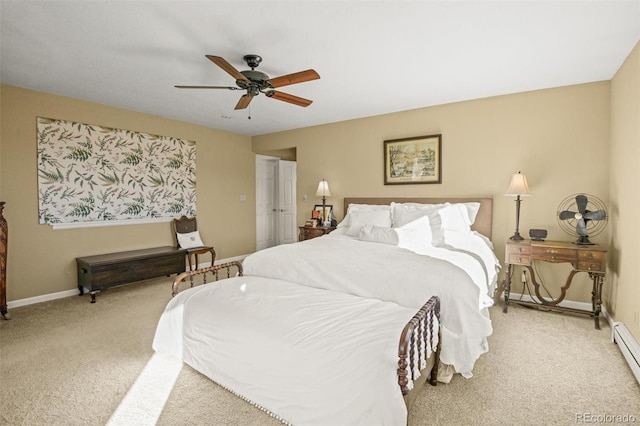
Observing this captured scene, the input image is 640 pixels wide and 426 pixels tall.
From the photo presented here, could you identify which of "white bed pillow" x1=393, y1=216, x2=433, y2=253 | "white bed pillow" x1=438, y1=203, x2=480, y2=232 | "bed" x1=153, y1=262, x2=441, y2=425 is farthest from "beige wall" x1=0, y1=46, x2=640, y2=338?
"bed" x1=153, y1=262, x2=441, y2=425

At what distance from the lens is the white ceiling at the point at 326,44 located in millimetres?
2090

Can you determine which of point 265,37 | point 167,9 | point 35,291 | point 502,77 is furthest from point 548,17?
point 35,291

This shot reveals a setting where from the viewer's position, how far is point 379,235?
3396 mm

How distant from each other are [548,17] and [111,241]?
5.32 metres

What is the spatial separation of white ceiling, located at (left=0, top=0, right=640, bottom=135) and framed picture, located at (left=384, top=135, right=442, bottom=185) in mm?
695

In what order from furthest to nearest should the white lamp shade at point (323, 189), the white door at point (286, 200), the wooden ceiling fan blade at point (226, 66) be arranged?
1. the white door at point (286, 200)
2. the white lamp shade at point (323, 189)
3. the wooden ceiling fan blade at point (226, 66)

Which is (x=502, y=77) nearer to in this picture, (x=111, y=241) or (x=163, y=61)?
(x=163, y=61)

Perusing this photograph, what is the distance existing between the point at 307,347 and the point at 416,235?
206 cm

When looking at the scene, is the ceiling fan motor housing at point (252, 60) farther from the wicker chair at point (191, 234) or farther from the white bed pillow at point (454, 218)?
the wicker chair at point (191, 234)

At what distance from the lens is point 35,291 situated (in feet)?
12.4

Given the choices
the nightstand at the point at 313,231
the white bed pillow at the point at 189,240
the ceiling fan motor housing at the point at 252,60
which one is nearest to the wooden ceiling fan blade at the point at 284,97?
the ceiling fan motor housing at the point at 252,60

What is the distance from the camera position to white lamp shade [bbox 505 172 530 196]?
3.37 meters

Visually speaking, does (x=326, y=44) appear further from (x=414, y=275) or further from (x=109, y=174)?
(x=109, y=174)

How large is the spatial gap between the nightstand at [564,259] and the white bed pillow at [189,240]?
174 inches
